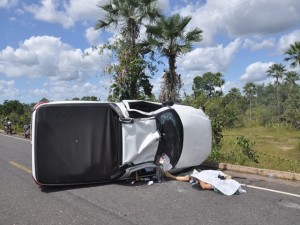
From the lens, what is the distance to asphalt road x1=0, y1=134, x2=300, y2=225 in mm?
5379

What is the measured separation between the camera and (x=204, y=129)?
344 inches

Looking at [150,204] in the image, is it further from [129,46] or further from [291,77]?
[291,77]

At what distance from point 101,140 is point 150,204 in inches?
79.2

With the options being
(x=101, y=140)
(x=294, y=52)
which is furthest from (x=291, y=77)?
(x=101, y=140)

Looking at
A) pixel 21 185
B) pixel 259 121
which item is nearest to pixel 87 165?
pixel 21 185

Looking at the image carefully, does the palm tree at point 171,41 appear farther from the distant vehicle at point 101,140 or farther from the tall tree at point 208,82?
the tall tree at point 208,82

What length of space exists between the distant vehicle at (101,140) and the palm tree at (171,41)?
7.57 meters

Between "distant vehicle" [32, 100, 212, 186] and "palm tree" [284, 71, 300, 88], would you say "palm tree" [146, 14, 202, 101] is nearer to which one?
"distant vehicle" [32, 100, 212, 186]

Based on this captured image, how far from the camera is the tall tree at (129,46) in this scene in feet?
54.0

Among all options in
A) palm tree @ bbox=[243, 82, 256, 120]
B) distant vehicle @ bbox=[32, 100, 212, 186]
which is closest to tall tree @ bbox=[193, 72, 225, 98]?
palm tree @ bbox=[243, 82, 256, 120]

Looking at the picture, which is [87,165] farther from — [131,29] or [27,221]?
[131,29]

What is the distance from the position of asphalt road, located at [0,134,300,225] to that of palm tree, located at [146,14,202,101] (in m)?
8.24

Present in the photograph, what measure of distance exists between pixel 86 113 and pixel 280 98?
57.5 m

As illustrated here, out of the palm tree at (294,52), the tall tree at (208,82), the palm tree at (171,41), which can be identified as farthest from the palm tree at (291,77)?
the palm tree at (171,41)
